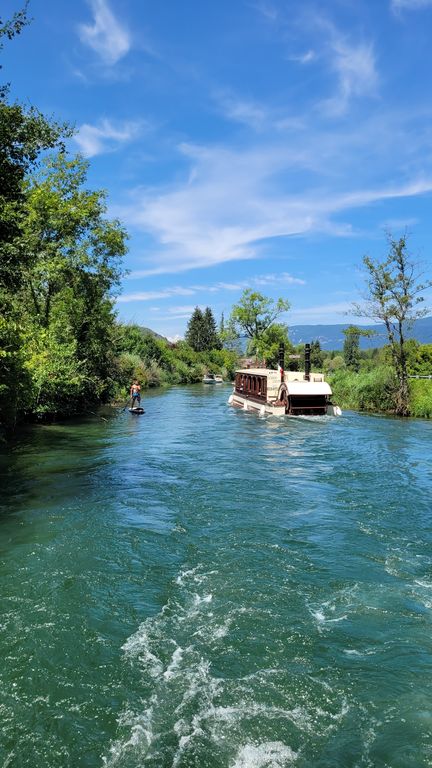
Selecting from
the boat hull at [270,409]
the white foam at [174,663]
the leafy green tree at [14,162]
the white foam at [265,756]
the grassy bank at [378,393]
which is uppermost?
the leafy green tree at [14,162]

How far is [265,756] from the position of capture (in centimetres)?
405

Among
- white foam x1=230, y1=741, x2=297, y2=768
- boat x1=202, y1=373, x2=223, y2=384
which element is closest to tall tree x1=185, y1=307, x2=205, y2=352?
boat x1=202, y1=373, x2=223, y2=384

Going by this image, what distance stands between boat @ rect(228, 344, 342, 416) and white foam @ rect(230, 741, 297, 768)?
2515 cm

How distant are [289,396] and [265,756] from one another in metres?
25.8

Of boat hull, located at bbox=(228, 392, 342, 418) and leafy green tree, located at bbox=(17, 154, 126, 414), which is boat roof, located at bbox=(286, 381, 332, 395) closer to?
boat hull, located at bbox=(228, 392, 342, 418)

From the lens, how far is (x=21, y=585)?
6.94m

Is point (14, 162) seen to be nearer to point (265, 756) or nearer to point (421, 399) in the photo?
point (265, 756)

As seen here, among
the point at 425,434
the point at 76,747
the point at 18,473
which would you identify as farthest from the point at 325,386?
the point at 76,747

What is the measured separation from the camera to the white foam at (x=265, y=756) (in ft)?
13.0

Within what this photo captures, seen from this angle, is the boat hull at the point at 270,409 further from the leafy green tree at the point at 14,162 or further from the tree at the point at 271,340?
the tree at the point at 271,340

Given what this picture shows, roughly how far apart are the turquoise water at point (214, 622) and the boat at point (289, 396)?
16.0m

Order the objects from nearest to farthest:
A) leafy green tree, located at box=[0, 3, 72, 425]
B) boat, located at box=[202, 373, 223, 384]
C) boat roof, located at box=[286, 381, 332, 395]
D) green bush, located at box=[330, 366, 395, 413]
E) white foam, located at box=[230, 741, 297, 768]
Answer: white foam, located at box=[230, 741, 297, 768], leafy green tree, located at box=[0, 3, 72, 425], boat roof, located at box=[286, 381, 332, 395], green bush, located at box=[330, 366, 395, 413], boat, located at box=[202, 373, 223, 384]

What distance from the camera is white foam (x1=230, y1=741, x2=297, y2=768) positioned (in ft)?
13.0

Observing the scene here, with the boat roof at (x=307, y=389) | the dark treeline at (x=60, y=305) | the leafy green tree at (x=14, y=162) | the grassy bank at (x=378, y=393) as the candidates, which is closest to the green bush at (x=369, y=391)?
the grassy bank at (x=378, y=393)
